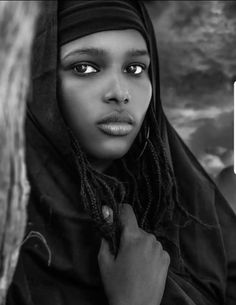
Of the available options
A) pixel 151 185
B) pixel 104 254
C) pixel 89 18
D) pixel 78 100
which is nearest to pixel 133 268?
pixel 104 254

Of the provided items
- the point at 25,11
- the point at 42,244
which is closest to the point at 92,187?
the point at 42,244

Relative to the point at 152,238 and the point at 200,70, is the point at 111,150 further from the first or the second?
the point at 200,70

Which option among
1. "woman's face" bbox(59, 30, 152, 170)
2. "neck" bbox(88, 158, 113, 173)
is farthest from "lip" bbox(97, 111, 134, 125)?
"neck" bbox(88, 158, 113, 173)

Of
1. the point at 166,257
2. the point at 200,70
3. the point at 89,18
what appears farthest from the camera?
the point at 200,70

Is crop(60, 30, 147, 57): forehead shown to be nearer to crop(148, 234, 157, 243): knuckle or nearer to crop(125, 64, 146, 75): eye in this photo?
crop(125, 64, 146, 75): eye

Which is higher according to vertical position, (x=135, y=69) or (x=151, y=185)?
(x=135, y=69)

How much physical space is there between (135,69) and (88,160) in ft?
0.67

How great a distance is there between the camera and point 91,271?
1.35 metres

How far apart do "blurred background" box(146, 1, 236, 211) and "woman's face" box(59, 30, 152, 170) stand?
0.20 m

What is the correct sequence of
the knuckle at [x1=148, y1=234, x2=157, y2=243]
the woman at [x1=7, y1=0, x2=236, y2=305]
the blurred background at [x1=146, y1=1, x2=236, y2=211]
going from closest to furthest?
the woman at [x1=7, y1=0, x2=236, y2=305], the knuckle at [x1=148, y1=234, x2=157, y2=243], the blurred background at [x1=146, y1=1, x2=236, y2=211]

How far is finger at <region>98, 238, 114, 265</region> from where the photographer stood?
133 cm

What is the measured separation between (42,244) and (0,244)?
0.41 feet

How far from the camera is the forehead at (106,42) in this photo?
1.31 metres

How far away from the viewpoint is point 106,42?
52.0 inches
